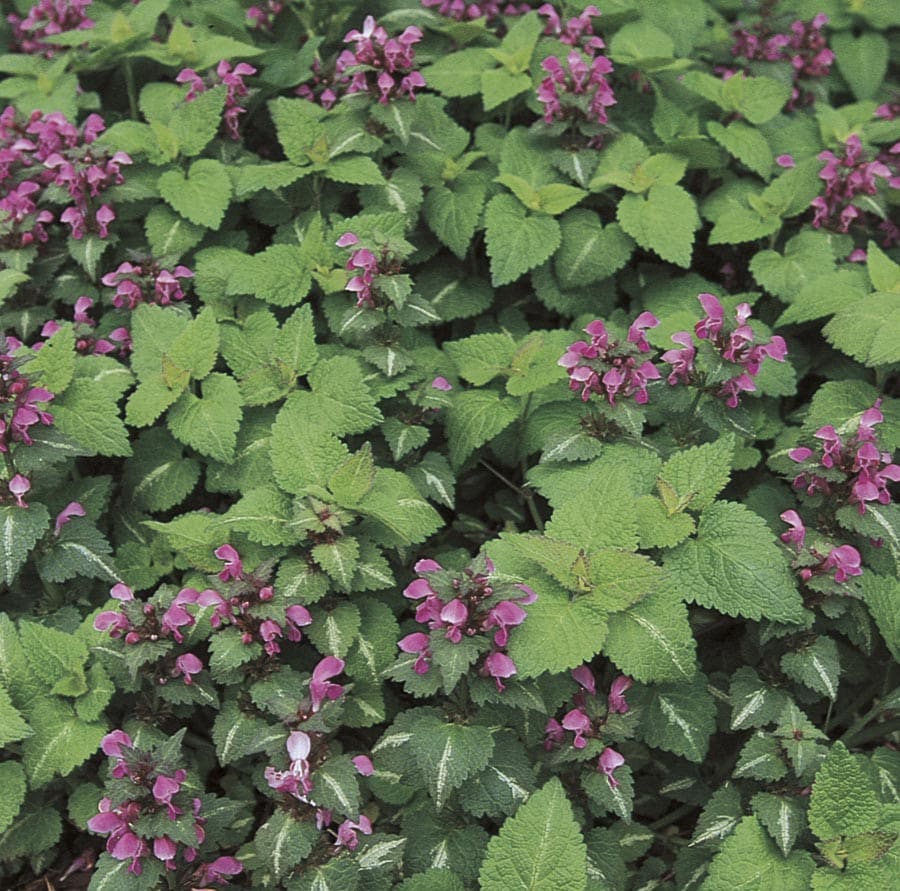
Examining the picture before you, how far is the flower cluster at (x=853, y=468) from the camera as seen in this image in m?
2.86

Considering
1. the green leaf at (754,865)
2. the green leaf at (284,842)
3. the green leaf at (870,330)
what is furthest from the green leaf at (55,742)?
the green leaf at (870,330)

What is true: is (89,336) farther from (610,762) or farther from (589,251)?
(610,762)

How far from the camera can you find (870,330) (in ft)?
11.4

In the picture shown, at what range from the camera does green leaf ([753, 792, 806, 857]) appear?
8.63 ft

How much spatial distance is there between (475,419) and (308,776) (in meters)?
1.45

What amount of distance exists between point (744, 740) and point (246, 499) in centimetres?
187

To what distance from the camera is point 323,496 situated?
2.91 m

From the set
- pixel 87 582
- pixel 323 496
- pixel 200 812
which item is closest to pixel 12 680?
pixel 87 582

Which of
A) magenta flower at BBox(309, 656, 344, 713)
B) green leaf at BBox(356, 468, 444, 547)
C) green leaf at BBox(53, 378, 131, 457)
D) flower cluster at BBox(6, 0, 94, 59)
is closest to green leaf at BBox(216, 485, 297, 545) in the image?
green leaf at BBox(356, 468, 444, 547)

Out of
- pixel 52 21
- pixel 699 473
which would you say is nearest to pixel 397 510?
pixel 699 473

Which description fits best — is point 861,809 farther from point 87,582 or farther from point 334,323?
point 87,582

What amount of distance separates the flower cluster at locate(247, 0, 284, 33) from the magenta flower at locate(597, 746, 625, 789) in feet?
12.8

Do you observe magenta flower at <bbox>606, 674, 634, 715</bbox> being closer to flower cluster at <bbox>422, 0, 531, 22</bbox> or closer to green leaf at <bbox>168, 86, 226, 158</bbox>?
green leaf at <bbox>168, 86, 226, 158</bbox>

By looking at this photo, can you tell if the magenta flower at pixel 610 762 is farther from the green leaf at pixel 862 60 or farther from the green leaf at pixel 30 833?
the green leaf at pixel 862 60
